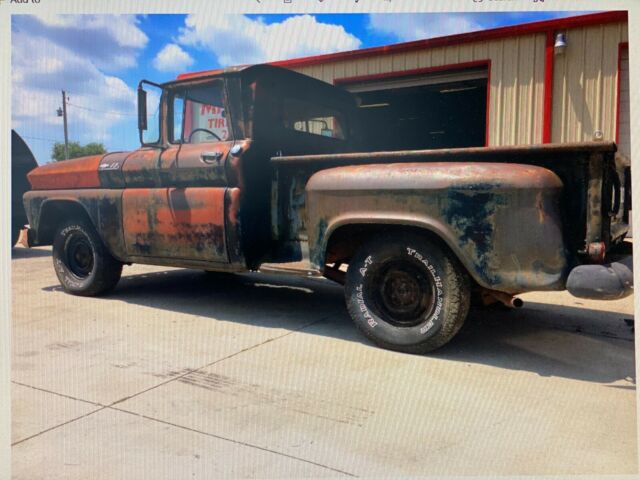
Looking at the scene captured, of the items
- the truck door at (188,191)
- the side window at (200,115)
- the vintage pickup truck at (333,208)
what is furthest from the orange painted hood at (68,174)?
the side window at (200,115)

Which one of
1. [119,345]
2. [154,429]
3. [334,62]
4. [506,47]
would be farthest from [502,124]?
[154,429]

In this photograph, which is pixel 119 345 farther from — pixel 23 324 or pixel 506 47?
pixel 506 47

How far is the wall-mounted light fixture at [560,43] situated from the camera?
21.1 feet

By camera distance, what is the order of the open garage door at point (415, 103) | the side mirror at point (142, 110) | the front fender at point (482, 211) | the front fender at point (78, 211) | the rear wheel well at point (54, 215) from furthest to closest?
the open garage door at point (415, 103)
the rear wheel well at point (54, 215)
the front fender at point (78, 211)
the side mirror at point (142, 110)
the front fender at point (482, 211)

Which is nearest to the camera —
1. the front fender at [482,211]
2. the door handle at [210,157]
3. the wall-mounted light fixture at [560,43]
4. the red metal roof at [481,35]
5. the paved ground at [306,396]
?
the paved ground at [306,396]

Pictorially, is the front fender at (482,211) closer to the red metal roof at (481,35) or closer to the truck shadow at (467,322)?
the truck shadow at (467,322)

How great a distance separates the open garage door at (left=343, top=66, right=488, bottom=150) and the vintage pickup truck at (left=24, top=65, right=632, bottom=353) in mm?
1196

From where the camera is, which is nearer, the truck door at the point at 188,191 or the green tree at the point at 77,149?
the green tree at the point at 77,149

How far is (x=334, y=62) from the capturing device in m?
8.12

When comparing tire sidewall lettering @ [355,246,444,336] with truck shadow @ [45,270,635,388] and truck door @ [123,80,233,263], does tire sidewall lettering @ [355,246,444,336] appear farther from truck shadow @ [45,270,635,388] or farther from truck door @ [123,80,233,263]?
truck door @ [123,80,233,263]

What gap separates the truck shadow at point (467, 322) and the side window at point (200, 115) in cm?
139

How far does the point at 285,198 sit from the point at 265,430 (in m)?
1.95

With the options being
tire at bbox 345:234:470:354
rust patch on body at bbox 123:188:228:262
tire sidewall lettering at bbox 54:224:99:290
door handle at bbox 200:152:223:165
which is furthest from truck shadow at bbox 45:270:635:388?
door handle at bbox 200:152:223:165

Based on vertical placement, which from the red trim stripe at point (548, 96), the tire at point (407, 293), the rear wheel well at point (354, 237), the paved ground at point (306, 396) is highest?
the red trim stripe at point (548, 96)
